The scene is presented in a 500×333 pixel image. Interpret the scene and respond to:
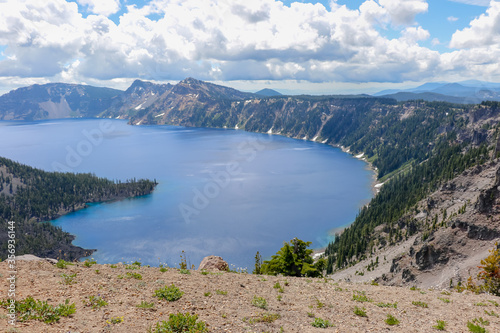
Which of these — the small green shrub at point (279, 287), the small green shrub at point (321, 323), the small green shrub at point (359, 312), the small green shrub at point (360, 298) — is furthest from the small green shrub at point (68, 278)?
the small green shrub at point (360, 298)

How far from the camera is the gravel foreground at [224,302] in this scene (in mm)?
18828

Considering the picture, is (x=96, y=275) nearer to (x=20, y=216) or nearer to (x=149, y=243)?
(x=149, y=243)

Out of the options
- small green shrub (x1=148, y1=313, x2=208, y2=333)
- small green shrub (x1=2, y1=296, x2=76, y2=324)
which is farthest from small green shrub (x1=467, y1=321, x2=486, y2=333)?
small green shrub (x1=2, y1=296, x2=76, y2=324)

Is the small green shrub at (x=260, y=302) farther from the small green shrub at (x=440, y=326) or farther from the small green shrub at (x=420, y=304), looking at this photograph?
the small green shrub at (x=420, y=304)

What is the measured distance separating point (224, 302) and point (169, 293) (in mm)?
4314

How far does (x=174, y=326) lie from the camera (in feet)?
56.2

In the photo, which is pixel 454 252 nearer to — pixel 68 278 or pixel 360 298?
pixel 360 298

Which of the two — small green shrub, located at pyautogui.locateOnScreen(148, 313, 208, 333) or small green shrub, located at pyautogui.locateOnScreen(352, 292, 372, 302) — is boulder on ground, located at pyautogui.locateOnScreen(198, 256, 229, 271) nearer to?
small green shrub, located at pyautogui.locateOnScreen(352, 292, 372, 302)

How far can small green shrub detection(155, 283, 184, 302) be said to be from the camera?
21734mm

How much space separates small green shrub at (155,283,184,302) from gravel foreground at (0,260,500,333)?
437 mm

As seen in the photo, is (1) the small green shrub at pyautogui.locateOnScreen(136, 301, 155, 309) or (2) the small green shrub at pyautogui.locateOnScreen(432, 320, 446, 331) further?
(2) the small green shrub at pyautogui.locateOnScreen(432, 320, 446, 331)

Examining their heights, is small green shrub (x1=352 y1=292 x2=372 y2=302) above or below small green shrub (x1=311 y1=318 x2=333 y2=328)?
below

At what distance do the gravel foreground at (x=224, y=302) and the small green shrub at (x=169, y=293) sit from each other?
1.43 ft

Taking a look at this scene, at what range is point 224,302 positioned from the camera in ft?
74.7
